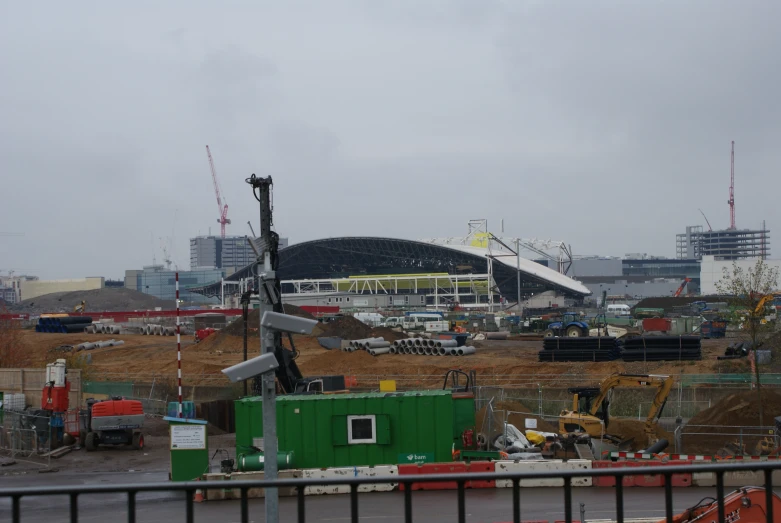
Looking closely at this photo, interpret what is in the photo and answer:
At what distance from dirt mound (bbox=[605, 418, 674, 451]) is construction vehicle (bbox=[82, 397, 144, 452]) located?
15.4 m

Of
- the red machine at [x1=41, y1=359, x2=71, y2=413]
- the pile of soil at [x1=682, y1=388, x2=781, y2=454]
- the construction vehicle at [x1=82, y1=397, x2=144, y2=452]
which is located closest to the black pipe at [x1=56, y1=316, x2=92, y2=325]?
the red machine at [x1=41, y1=359, x2=71, y2=413]

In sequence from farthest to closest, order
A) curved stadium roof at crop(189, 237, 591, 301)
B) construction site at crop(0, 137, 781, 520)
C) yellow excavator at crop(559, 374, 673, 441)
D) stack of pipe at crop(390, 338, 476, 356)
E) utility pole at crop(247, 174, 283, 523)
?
curved stadium roof at crop(189, 237, 591, 301) → stack of pipe at crop(390, 338, 476, 356) → yellow excavator at crop(559, 374, 673, 441) → construction site at crop(0, 137, 781, 520) → utility pole at crop(247, 174, 283, 523)

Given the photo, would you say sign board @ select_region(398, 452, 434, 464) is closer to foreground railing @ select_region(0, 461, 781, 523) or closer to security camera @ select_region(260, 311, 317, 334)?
security camera @ select_region(260, 311, 317, 334)

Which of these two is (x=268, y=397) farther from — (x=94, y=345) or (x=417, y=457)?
(x=94, y=345)

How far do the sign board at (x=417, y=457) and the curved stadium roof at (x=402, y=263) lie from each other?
115550 millimetres

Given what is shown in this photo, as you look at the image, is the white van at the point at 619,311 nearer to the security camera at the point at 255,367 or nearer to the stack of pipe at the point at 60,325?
the stack of pipe at the point at 60,325

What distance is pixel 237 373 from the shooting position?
29.8ft

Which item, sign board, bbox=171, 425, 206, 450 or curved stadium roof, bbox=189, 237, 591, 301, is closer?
sign board, bbox=171, 425, 206, 450

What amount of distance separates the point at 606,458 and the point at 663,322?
52.4 m

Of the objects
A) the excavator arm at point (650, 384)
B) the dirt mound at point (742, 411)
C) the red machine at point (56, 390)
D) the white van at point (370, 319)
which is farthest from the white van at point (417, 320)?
the excavator arm at point (650, 384)

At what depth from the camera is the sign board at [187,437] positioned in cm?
2084

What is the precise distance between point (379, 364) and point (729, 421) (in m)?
26.5

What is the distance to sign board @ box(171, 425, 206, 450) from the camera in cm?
2084

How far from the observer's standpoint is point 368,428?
2108cm
